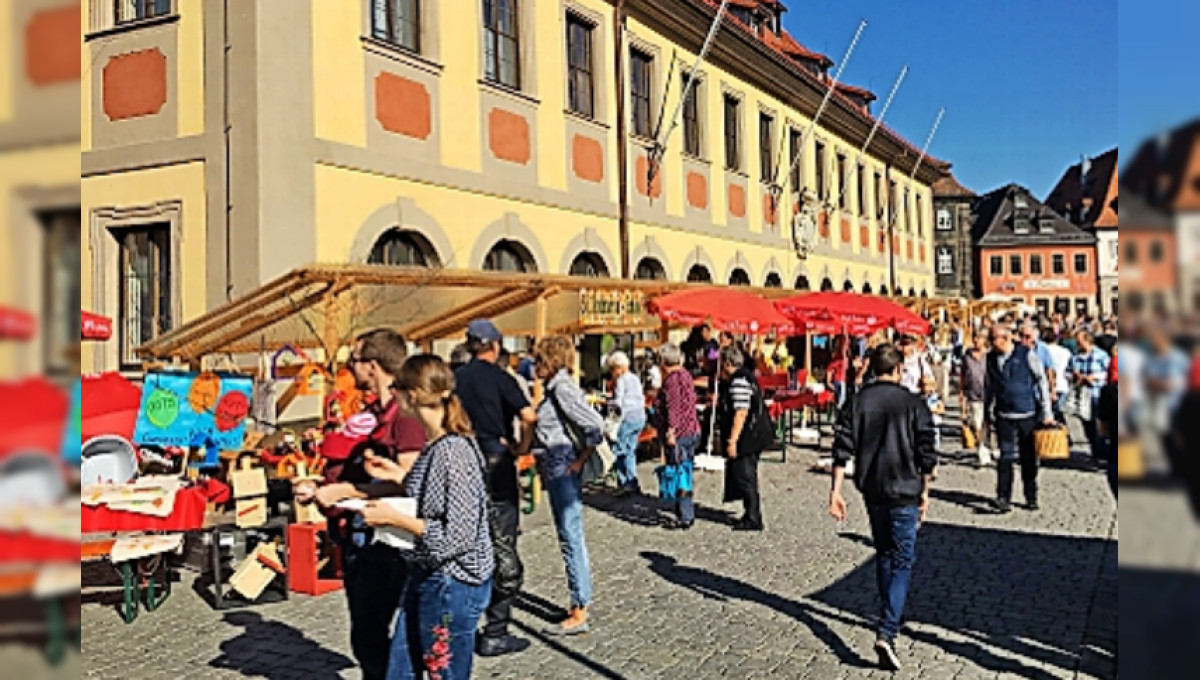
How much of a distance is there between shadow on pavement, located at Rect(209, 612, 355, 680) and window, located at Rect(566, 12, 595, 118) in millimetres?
11041

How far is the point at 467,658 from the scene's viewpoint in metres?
3.78

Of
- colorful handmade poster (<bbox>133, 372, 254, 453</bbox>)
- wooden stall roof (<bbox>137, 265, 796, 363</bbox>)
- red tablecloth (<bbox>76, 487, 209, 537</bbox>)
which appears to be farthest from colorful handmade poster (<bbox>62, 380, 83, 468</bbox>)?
colorful handmade poster (<bbox>133, 372, 254, 453</bbox>)

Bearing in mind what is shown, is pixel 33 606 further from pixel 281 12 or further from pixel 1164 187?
pixel 281 12

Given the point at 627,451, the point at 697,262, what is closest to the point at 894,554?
the point at 627,451

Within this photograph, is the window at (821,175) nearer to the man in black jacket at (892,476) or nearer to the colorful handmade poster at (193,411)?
the colorful handmade poster at (193,411)

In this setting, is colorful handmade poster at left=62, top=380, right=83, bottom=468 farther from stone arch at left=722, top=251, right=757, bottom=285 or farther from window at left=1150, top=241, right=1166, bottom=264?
stone arch at left=722, top=251, right=757, bottom=285

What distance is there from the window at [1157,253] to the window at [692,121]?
19.2 metres

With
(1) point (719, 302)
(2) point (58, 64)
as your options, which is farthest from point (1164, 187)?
(1) point (719, 302)

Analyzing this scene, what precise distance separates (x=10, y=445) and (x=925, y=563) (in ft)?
25.6

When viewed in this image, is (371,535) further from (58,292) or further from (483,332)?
(58,292)

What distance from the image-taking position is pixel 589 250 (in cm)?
1609

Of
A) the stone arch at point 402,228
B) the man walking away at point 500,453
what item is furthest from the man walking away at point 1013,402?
the stone arch at point 402,228

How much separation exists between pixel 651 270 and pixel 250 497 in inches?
460

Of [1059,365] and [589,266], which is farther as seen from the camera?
[589,266]
